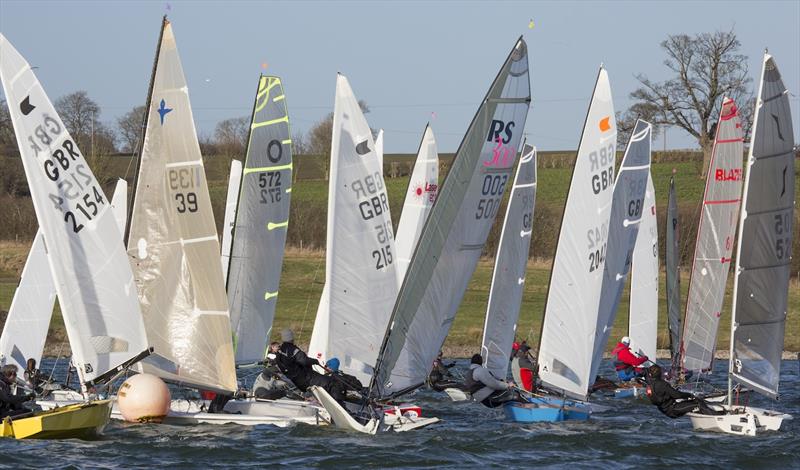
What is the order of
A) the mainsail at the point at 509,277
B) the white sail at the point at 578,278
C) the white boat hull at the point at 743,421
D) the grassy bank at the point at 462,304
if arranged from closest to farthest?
the white boat hull at the point at 743,421, the white sail at the point at 578,278, the mainsail at the point at 509,277, the grassy bank at the point at 462,304

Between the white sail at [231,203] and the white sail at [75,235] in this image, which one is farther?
the white sail at [231,203]

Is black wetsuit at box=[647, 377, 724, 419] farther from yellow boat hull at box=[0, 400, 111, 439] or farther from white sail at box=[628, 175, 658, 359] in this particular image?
white sail at box=[628, 175, 658, 359]

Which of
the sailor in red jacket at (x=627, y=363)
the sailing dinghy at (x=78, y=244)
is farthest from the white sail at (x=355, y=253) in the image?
the sailor in red jacket at (x=627, y=363)

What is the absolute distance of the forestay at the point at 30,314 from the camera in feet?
81.3

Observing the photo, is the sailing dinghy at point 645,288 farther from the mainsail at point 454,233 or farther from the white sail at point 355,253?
the mainsail at point 454,233

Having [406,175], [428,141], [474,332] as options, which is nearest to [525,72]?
[428,141]

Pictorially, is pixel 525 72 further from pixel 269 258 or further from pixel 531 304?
pixel 531 304

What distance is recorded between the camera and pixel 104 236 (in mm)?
18641

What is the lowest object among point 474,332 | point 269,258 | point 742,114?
point 474,332

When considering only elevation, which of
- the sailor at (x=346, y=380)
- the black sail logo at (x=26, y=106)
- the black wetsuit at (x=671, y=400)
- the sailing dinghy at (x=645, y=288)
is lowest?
the black wetsuit at (x=671, y=400)

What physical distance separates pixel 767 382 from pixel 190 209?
947 centimetres

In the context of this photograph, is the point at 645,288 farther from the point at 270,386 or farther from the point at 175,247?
the point at 175,247

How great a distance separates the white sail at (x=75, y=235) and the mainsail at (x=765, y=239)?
29.9 feet

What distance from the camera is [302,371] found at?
789 inches
